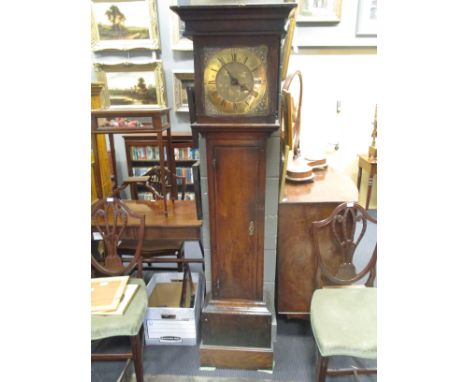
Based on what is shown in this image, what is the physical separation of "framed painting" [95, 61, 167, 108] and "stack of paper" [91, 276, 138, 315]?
233 centimetres

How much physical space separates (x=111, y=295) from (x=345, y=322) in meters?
1.10

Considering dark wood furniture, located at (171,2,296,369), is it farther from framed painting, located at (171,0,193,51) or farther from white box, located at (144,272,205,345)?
framed painting, located at (171,0,193,51)

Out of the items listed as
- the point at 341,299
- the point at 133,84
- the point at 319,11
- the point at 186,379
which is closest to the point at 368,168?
the point at 319,11

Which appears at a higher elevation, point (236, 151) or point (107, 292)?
point (236, 151)

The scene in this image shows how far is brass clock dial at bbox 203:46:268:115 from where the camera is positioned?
3.79 ft

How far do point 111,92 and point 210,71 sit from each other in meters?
2.62

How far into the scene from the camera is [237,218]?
1374 mm

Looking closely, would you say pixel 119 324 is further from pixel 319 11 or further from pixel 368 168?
pixel 319 11

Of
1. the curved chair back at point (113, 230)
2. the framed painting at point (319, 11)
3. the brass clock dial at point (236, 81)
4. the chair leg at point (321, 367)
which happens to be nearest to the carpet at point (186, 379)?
the chair leg at point (321, 367)

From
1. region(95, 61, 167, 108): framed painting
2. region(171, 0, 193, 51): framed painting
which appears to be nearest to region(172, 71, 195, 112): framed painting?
region(95, 61, 167, 108): framed painting

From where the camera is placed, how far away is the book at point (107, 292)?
54.9 inches
